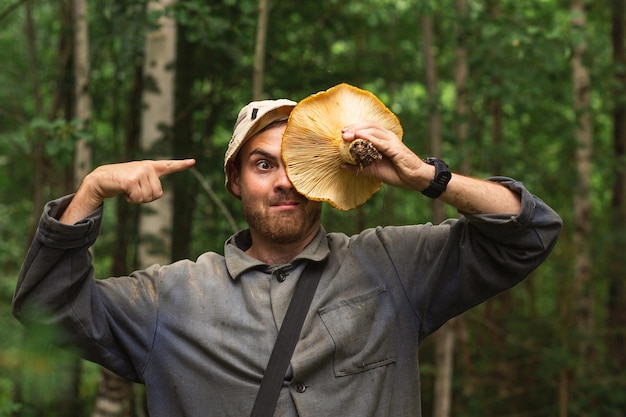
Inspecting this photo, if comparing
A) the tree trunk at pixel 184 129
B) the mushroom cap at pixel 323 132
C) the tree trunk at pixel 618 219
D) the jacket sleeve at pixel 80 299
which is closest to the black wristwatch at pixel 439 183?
the mushroom cap at pixel 323 132

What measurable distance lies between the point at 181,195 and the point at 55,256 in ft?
13.1

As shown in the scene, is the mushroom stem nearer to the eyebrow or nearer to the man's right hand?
the eyebrow

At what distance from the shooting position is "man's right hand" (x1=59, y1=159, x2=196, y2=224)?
235 centimetres

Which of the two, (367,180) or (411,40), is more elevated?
(411,40)

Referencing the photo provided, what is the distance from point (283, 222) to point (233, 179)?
1.25 ft

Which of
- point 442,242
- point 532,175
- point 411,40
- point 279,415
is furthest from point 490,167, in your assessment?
point 279,415

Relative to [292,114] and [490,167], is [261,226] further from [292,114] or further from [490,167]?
[490,167]

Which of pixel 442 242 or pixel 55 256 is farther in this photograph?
pixel 442 242

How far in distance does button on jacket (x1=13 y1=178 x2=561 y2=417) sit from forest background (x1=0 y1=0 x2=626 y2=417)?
1798 millimetres

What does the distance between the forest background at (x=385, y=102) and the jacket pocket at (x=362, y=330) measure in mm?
1944

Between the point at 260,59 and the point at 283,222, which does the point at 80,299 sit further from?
the point at 260,59

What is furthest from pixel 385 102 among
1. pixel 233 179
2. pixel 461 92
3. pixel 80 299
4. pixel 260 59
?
pixel 80 299

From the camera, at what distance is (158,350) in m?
2.57

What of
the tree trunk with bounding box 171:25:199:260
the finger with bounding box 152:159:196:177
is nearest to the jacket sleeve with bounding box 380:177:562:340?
the finger with bounding box 152:159:196:177
